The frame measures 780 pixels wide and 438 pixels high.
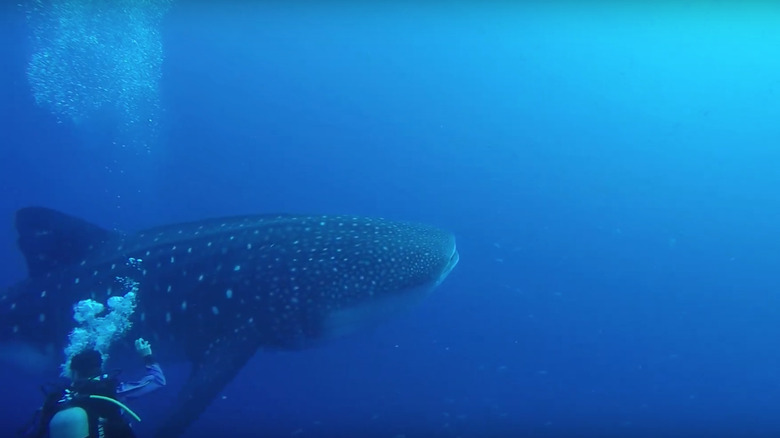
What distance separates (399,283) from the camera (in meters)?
5.18

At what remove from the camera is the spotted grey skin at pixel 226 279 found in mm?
5184

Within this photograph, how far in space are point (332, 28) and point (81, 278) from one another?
70.0 ft

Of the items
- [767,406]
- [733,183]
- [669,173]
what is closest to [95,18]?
[767,406]

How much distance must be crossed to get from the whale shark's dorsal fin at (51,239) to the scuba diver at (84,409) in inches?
103

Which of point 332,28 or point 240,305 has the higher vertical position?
point 332,28

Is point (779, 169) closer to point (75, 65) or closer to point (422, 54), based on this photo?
point (422, 54)

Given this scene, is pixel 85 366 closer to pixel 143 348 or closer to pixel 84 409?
pixel 84 409

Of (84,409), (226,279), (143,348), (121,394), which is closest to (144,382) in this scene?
(121,394)

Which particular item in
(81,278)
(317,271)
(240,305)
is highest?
(317,271)

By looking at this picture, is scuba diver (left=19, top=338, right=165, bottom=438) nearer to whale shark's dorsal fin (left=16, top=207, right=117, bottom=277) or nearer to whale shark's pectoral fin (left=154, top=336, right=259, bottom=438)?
whale shark's pectoral fin (left=154, top=336, right=259, bottom=438)

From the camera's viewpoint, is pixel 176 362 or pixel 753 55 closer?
pixel 176 362

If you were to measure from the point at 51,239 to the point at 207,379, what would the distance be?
8.16 ft

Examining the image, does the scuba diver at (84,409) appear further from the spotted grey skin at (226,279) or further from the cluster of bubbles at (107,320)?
the cluster of bubbles at (107,320)

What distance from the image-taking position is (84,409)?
335 centimetres
